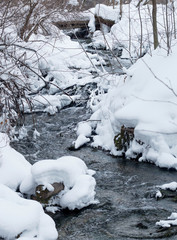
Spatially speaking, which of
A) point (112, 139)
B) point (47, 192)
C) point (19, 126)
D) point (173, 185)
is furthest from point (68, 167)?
point (19, 126)

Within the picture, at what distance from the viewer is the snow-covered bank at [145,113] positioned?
708cm

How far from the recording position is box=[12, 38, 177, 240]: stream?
4699 millimetres

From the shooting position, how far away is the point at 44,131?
9125mm

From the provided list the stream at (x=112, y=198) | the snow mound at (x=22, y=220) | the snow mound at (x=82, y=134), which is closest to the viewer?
the snow mound at (x=22, y=220)

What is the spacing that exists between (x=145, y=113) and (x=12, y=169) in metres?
3.18

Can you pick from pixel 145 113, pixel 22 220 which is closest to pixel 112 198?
pixel 22 220

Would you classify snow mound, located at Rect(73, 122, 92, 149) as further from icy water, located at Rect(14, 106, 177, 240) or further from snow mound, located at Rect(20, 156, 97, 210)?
snow mound, located at Rect(20, 156, 97, 210)

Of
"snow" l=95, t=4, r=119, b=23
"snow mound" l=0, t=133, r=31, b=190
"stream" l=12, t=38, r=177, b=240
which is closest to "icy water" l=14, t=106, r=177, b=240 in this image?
"stream" l=12, t=38, r=177, b=240

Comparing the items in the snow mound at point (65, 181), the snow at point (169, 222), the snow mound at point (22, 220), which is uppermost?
the snow mound at point (22, 220)

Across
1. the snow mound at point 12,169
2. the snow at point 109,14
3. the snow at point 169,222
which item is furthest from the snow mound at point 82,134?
the snow at point 109,14

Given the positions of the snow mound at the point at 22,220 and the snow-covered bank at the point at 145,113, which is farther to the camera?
the snow-covered bank at the point at 145,113

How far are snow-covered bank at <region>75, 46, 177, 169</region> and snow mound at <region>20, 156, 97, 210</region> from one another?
1.64 m

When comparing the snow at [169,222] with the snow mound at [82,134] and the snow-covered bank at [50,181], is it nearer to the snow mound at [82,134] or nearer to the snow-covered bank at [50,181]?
the snow-covered bank at [50,181]

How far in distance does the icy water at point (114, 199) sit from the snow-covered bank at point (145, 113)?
292 mm
